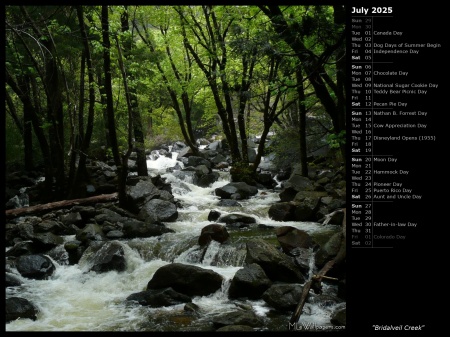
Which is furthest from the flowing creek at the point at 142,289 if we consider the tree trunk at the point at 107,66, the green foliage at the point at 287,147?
the green foliage at the point at 287,147

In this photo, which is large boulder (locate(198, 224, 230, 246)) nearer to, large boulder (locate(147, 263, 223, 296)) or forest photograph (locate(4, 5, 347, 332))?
forest photograph (locate(4, 5, 347, 332))

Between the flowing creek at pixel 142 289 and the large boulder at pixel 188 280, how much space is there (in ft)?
0.52

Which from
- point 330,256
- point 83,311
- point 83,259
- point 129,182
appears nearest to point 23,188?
point 129,182

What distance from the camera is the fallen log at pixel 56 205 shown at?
12070mm

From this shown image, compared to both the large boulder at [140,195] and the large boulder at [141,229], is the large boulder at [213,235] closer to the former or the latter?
the large boulder at [141,229]

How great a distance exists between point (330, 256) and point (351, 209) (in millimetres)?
4273

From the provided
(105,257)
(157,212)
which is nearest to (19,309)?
(105,257)

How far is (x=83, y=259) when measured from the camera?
8.92 meters

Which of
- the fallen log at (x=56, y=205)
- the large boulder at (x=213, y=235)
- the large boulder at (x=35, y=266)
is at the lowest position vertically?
the large boulder at (x=35, y=266)

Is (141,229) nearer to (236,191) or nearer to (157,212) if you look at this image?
(157,212)

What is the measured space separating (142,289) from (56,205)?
6.69 metres

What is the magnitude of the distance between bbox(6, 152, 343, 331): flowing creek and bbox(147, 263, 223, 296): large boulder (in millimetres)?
158
